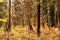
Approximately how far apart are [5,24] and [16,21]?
8005mm

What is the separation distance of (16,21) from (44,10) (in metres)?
4.51

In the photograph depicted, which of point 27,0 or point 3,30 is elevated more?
point 27,0

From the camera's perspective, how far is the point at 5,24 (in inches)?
754

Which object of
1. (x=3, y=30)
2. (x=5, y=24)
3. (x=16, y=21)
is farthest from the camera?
(x=16, y=21)

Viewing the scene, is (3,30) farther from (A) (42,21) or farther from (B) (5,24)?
(A) (42,21)

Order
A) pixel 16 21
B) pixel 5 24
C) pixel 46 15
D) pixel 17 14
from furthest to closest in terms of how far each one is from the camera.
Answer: pixel 16 21 < pixel 46 15 < pixel 17 14 < pixel 5 24

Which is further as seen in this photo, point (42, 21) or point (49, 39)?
point (42, 21)

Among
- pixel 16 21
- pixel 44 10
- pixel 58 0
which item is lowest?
pixel 16 21

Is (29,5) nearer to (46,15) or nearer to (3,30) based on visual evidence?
(3,30)

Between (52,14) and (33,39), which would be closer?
(33,39)

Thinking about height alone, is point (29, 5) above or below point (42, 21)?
above

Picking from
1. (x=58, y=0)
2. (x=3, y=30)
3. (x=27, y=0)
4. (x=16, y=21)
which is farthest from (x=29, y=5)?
(x=16, y=21)

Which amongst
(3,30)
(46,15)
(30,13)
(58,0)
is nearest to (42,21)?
(46,15)

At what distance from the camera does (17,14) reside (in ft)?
72.6
